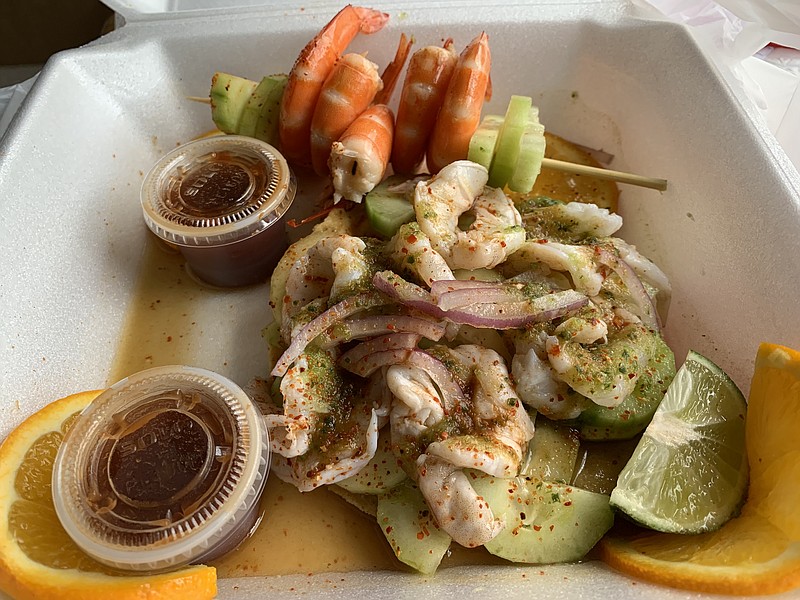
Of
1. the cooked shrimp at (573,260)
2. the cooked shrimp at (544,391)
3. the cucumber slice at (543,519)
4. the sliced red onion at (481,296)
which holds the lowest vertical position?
the cucumber slice at (543,519)

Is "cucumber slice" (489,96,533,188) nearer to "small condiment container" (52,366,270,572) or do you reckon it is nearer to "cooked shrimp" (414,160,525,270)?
"cooked shrimp" (414,160,525,270)

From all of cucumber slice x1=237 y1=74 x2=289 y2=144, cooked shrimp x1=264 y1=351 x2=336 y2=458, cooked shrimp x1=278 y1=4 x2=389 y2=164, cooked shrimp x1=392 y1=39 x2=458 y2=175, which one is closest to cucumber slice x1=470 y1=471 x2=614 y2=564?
cooked shrimp x1=264 y1=351 x2=336 y2=458

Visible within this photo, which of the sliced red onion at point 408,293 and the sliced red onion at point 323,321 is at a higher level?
the sliced red onion at point 408,293

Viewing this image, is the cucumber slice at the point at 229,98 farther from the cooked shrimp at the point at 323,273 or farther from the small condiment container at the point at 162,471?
the small condiment container at the point at 162,471

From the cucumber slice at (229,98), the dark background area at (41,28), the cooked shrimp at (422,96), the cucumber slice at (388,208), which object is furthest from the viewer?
the dark background area at (41,28)

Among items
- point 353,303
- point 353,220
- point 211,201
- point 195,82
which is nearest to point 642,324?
point 353,303

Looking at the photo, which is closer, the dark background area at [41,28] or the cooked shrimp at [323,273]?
the cooked shrimp at [323,273]

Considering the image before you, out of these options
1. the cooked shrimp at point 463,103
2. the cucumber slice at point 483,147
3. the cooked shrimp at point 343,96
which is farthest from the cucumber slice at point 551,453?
the cooked shrimp at point 343,96

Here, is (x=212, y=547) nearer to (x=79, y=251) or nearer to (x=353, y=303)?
(x=353, y=303)

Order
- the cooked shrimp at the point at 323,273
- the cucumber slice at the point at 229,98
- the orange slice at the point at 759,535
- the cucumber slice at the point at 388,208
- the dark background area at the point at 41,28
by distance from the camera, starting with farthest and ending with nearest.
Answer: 1. the dark background area at the point at 41,28
2. the cucumber slice at the point at 229,98
3. the cucumber slice at the point at 388,208
4. the cooked shrimp at the point at 323,273
5. the orange slice at the point at 759,535
